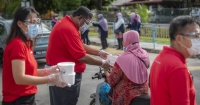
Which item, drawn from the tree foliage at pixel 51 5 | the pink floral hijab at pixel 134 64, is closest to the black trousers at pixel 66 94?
the pink floral hijab at pixel 134 64

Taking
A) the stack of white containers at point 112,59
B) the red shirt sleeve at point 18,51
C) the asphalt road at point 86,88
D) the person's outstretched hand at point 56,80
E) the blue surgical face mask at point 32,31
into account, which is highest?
the blue surgical face mask at point 32,31

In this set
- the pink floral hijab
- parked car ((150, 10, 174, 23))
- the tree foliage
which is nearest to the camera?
the pink floral hijab

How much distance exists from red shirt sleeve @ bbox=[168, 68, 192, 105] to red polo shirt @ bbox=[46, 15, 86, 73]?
1.84 m

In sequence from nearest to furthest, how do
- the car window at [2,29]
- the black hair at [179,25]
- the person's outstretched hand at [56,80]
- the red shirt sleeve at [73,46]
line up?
the black hair at [179,25] < the person's outstretched hand at [56,80] < the red shirt sleeve at [73,46] < the car window at [2,29]

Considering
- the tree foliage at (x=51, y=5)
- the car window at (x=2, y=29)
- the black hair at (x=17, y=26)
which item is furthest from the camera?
the tree foliage at (x=51, y=5)

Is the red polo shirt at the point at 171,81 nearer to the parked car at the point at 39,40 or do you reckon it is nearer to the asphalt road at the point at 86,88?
the asphalt road at the point at 86,88

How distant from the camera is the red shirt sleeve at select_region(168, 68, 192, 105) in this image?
7.07 feet

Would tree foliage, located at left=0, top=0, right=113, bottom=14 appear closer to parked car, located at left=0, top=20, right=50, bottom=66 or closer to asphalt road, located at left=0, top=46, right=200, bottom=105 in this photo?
parked car, located at left=0, top=20, right=50, bottom=66

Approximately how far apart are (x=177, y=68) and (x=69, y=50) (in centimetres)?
190

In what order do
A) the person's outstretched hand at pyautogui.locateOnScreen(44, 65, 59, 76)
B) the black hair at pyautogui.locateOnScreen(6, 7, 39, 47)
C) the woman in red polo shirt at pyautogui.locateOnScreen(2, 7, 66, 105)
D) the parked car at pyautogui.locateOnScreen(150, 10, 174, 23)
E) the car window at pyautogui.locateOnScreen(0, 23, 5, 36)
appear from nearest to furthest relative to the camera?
1. the woman in red polo shirt at pyautogui.locateOnScreen(2, 7, 66, 105)
2. the black hair at pyautogui.locateOnScreen(6, 7, 39, 47)
3. the person's outstretched hand at pyautogui.locateOnScreen(44, 65, 59, 76)
4. the car window at pyautogui.locateOnScreen(0, 23, 5, 36)
5. the parked car at pyautogui.locateOnScreen(150, 10, 174, 23)

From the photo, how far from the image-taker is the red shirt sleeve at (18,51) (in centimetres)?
280

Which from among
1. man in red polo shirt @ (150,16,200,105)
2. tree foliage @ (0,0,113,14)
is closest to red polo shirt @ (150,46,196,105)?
man in red polo shirt @ (150,16,200,105)

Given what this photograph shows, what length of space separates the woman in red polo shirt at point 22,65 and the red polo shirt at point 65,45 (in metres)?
0.69

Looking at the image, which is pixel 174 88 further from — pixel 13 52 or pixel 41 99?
pixel 41 99
